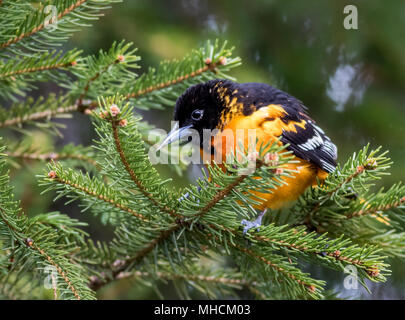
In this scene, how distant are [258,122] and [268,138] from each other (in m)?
0.15

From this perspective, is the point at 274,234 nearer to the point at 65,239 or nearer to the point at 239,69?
the point at 65,239

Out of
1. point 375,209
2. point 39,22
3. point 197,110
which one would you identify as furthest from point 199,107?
point 375,209

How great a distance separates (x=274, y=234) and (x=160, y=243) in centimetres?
62

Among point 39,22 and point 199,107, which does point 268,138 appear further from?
point 39,22

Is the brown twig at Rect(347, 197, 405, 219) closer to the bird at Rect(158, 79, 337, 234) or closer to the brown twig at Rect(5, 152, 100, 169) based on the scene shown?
the bird at Rect(158, 79, 337, 234)

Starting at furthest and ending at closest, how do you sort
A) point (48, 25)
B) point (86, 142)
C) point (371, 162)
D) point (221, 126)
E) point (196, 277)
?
1. point (86, 142)
2. point (221, 126)
3. point (196, 277)
4. point (48, 25)
5. point (371, 162)

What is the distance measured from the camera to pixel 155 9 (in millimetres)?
5008

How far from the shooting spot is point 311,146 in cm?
318

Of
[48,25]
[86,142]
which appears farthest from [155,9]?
[48,25]

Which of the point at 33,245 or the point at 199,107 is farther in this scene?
the point at 199,107

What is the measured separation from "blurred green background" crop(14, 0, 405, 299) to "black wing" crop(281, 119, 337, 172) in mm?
1374

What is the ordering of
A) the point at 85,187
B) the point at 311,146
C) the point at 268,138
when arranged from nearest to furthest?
the point at 85,187, the point at 268,138, the point at 311,146

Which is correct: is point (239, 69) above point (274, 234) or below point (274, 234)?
above

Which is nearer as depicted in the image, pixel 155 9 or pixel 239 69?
pixel 239 69
